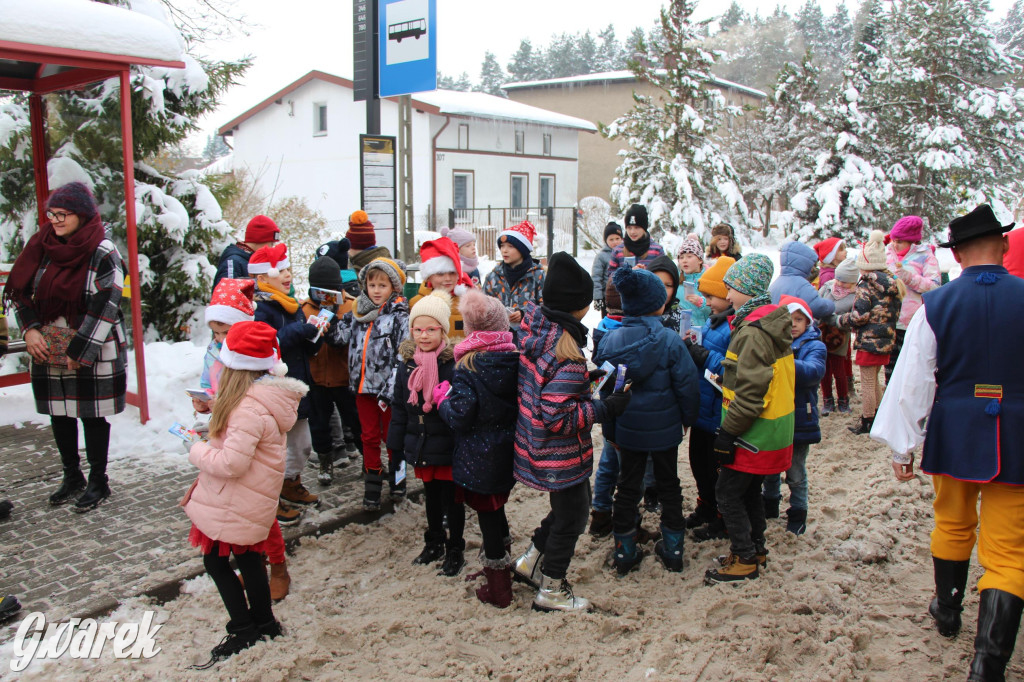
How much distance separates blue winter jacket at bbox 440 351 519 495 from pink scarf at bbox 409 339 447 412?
271 millimetres

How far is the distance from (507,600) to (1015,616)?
2.32 meters

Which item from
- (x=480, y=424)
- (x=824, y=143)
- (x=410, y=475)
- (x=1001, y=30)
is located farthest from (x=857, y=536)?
(x=1001, y=30)

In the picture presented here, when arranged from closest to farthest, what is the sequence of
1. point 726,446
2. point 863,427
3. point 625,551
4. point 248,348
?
1. point 248,348
2. point 726,446
3. point 625,551
4. point 863,427

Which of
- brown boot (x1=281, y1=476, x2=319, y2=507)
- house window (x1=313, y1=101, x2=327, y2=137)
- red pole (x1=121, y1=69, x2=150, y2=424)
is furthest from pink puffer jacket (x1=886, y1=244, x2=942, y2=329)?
house window (x1=313, y1=101, x2=327, y2=137)

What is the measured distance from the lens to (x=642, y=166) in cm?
1888

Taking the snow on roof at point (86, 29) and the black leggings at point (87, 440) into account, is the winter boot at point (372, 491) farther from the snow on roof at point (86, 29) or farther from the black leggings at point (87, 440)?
the snow on roof at point (86, 29)

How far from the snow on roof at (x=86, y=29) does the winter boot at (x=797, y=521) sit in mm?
6163

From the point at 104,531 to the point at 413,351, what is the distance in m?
2.38

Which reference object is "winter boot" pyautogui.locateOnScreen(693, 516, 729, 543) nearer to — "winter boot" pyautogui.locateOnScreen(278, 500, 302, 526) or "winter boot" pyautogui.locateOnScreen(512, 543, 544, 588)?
"winter boot" pyautogui.locateOnScreen(512, 543, 544, 588)

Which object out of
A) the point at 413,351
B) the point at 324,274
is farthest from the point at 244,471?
the point at 324,274

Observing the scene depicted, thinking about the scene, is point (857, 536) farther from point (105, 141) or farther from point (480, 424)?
point (105, 141)

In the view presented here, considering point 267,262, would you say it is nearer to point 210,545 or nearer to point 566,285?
point 210,545

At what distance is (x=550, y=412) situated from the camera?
11.3 feet

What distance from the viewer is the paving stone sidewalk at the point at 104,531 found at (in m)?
3.83
